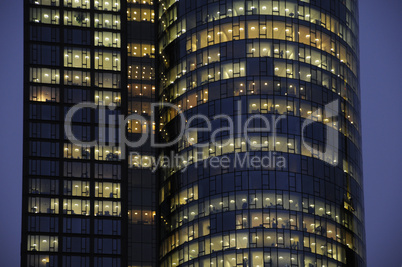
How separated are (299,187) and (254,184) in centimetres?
824

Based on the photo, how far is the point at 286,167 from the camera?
199 metres

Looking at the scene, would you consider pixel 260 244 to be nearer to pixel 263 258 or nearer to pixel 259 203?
pixel 263 258

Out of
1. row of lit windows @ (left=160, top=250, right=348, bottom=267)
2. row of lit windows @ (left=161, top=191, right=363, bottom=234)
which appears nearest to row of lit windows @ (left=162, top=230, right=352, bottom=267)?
row of lit windows @ (left=160, top=250, right=348, bottom=267)

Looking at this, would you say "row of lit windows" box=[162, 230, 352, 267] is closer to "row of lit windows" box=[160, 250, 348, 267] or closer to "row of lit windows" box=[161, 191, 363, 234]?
"row of lit windows" box=[160, 250, 348, 267]

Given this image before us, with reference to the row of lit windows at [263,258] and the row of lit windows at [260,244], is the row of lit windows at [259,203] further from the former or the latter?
the row of lit windows at [263,258]

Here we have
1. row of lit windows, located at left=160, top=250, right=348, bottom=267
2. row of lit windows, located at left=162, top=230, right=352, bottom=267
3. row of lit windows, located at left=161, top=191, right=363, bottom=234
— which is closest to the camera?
row of lit windows, located at left=160, top=250, right=348, bottom=267

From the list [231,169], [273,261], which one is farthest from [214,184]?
[273,261]

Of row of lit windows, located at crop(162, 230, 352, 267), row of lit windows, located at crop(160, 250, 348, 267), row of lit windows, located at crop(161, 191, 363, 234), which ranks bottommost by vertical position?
row of lit windows, located at crop(160, 250, 348, 267)

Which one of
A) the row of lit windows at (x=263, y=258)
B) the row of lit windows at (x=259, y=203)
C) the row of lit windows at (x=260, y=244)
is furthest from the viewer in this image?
the row of lit windows at (x=259, y=203)

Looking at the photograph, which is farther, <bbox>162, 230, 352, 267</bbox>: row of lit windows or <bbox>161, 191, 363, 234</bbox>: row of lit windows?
<bbox>161, 191, 363, 234</bbox>: row of lit windows

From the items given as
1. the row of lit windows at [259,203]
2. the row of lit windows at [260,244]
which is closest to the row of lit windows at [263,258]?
the row of lit windows at [260,244]

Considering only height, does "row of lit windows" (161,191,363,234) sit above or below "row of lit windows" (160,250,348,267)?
above

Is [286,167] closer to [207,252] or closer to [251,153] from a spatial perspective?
[251,153]

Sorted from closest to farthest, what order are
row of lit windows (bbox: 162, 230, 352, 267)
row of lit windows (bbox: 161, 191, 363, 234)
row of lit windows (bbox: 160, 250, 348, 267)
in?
row of lit windows (bbox: 160, 250, 348, 267) → row of lit windows (bbox: 162, 230, 352, 267) → row of lit windows (bbox: 161, 191, 363, 234)
